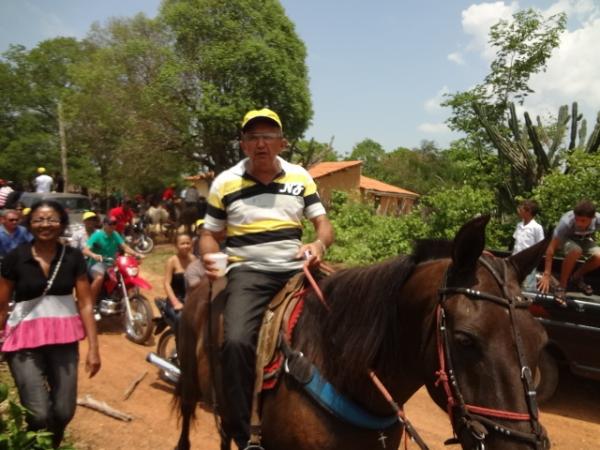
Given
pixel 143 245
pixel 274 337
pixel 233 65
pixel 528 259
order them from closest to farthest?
1. pixel 528 259
2. pixel 274 337
3. pixel 143 245
4. pixel 233 65

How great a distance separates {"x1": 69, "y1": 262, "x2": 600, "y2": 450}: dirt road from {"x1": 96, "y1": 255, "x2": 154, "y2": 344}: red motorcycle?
72 cm

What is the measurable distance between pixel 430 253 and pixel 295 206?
3.21 ft

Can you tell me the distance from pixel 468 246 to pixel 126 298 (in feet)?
22.0

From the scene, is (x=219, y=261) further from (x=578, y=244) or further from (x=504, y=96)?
(x=504, y=96)

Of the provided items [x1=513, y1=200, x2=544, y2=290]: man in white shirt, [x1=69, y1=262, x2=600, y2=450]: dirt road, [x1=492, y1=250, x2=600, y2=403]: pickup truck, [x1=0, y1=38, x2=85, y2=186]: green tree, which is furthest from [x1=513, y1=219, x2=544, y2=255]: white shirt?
[x1=0, y1=38, x2=85, y2=186]: green tree

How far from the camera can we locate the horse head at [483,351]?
5.38ft

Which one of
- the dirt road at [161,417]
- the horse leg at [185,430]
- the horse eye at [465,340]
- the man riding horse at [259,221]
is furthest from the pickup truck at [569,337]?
the horse eye at [465,340]

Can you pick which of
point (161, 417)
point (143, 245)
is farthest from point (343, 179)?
point (161, 417)

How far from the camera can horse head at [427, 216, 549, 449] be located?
1.64 m

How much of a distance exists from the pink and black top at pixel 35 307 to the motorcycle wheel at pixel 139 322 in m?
3.90

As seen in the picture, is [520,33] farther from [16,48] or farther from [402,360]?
[16,48]

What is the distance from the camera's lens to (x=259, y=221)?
279 cm

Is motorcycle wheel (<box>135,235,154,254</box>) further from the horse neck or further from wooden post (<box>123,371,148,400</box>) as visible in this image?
the horse neck

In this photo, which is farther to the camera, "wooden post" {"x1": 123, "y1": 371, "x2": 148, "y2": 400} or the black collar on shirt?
"wooden post" {"x1": 123, "y1": 371, "x2": 148, "y2": 400}
